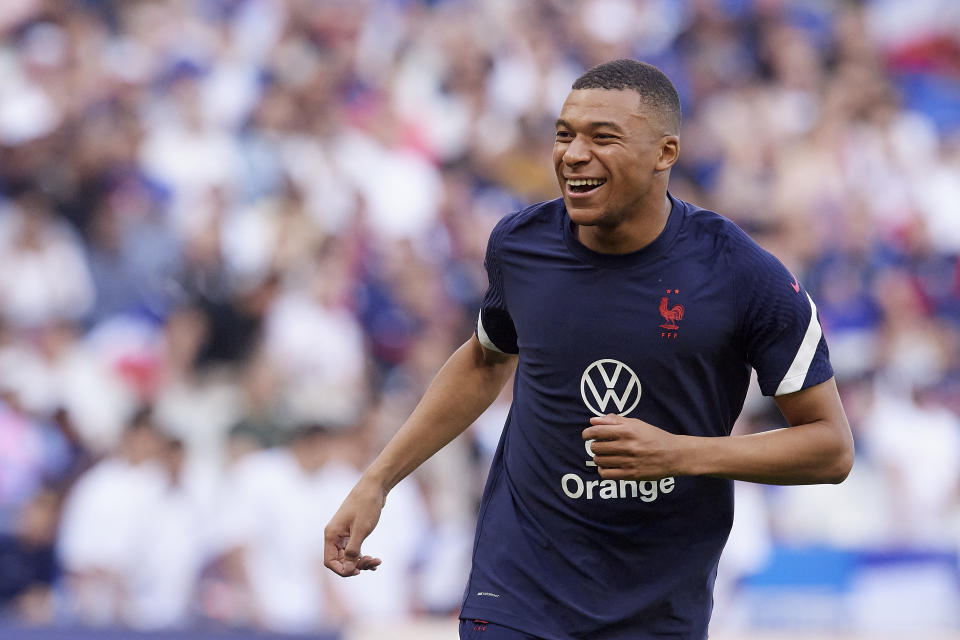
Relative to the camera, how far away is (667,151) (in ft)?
10.3

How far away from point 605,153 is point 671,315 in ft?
1.35

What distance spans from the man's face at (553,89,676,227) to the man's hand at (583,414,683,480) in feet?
1.77

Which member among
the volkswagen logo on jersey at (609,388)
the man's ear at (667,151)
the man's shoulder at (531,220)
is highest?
the man's ear at (667,151)

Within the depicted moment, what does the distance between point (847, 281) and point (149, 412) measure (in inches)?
177

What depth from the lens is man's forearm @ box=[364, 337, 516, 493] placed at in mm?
3406

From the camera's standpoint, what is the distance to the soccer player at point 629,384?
119 inches

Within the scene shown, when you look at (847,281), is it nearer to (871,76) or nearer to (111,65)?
(871,76)

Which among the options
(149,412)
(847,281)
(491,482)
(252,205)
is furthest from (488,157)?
(491,482)

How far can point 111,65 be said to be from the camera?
29.7 ft

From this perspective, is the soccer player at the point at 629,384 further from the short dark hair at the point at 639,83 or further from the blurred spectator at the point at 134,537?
the blurred spectator at the point at 134,537

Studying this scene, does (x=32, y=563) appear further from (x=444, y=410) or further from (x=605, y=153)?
(x=605, y=153)

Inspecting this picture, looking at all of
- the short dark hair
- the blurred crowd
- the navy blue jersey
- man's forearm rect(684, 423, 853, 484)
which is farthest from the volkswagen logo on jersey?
the blurred crowd

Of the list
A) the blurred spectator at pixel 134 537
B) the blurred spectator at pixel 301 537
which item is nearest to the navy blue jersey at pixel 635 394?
the blurred spectator at pixel 301 537

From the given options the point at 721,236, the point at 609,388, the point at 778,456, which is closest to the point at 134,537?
the point at 609,388
